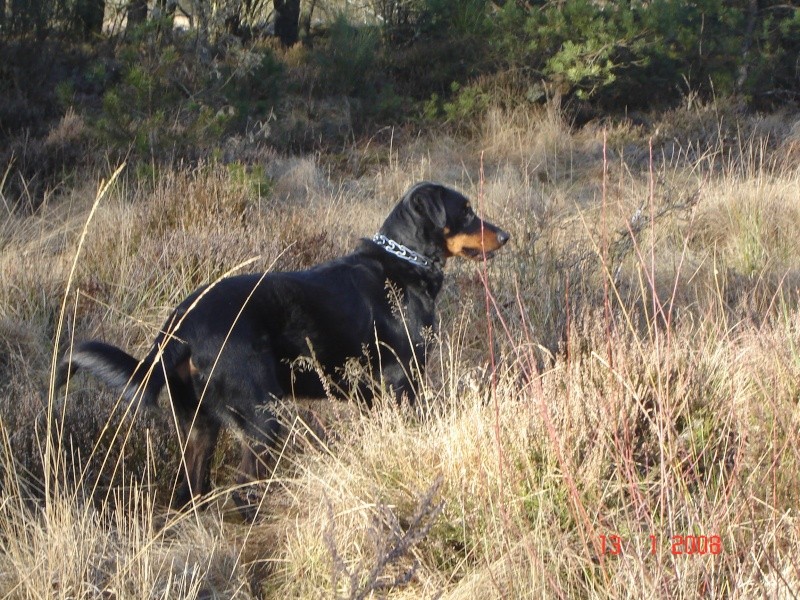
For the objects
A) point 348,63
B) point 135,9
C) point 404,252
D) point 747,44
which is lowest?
point 404,252

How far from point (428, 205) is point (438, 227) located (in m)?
0.11

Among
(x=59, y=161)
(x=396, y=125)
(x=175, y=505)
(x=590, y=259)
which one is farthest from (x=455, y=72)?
(x=175, y=505)

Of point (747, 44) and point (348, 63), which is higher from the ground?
point (747, 44)

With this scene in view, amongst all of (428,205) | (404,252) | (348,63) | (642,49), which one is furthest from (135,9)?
(404,252)

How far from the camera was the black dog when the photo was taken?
11.1 feet

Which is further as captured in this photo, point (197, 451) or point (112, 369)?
point (197, 451)

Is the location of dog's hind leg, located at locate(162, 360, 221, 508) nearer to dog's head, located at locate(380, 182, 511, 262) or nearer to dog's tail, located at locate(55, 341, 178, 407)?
dog's tail, located at locate(55, 341, 178, 407)

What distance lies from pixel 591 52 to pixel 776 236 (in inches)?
212

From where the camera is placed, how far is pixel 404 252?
419 centimetres

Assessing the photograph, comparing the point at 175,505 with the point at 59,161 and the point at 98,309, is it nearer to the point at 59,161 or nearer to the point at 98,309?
the point at 98,309

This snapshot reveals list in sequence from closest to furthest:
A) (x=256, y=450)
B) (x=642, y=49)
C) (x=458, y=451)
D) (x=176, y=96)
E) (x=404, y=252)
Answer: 1. (x=458, y=451)
2. (x=256, y=450)
3. (x=404, y=252)
4. (x=176, y=96)
5. (x=642, y=49)
